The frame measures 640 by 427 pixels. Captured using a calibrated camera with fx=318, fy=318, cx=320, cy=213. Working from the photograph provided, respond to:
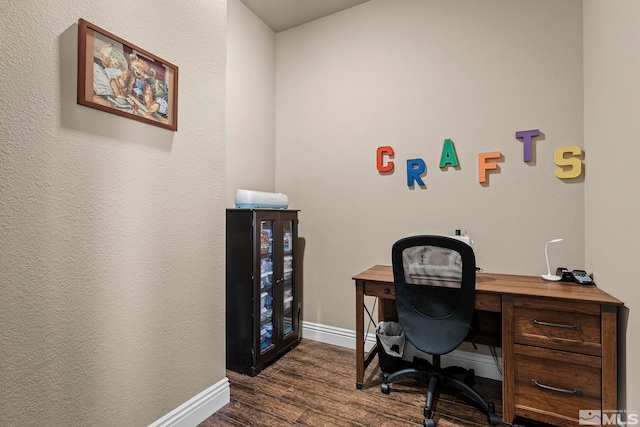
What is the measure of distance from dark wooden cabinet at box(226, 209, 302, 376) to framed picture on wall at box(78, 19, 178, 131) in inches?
37.5

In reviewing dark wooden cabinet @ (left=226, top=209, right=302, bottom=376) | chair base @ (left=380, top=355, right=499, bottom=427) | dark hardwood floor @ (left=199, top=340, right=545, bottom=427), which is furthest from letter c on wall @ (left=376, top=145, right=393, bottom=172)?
dark hardwood floor @ (left=199, top=340, right=545, bottom=427)

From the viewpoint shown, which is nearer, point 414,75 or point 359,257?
point 414,75

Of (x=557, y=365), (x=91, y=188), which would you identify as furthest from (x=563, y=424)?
(x=91, y=188)

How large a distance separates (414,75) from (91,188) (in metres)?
2.37

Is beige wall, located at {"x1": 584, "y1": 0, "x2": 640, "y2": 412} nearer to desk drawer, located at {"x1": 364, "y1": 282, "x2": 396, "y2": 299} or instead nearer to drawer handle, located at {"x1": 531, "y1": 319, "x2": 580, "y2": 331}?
drawer handle, located at {"x1": 531, "y1": 319, "x2": 580, "y2": 331}

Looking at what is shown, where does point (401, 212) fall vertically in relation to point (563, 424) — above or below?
above

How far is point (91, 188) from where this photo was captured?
1346 millimetres

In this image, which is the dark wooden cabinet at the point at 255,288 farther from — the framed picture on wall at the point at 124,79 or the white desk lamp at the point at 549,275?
the white desk lamp at the point at 549,275

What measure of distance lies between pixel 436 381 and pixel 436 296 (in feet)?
1.86

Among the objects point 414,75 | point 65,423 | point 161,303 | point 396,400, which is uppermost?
point 414,75

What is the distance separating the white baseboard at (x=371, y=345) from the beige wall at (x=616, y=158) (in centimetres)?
81

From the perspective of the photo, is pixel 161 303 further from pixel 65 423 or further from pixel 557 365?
pixel 557 365

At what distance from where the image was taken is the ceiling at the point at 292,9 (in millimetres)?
2803

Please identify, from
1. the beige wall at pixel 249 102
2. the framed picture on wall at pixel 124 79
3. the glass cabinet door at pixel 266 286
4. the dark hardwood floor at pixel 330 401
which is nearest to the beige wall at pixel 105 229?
the framed picture on wall at pixel 124 79
